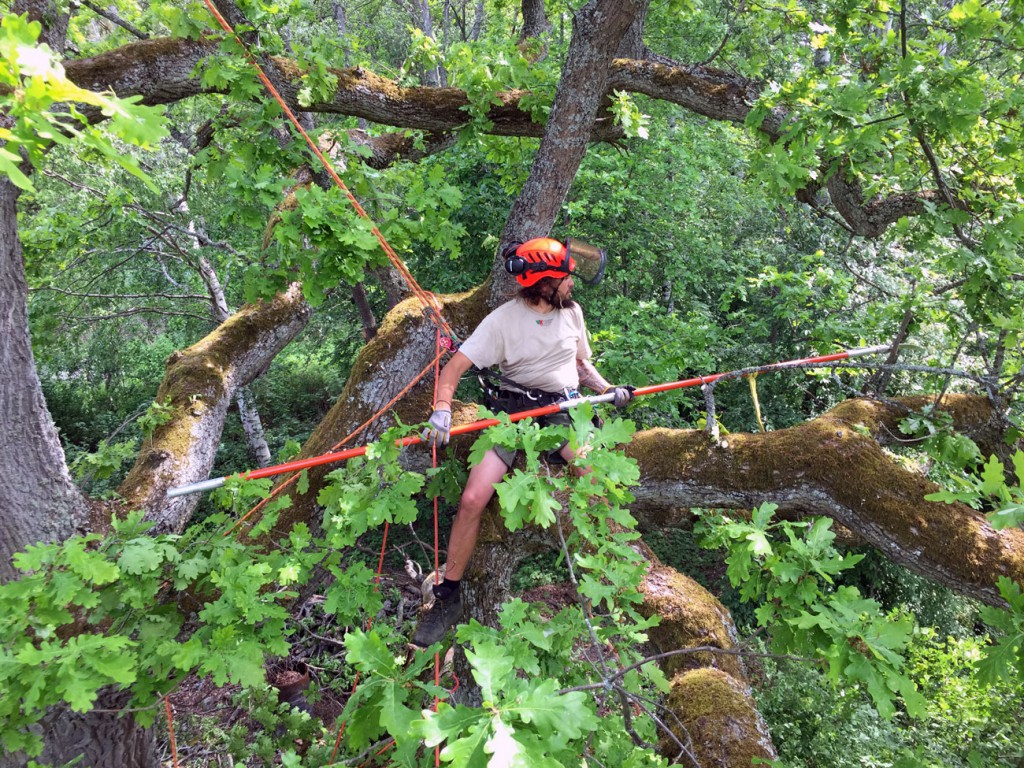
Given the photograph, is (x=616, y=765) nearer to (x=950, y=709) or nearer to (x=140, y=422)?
(x=140, y=422)

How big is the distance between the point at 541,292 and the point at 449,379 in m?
0.71

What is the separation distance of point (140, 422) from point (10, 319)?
41.9 inches

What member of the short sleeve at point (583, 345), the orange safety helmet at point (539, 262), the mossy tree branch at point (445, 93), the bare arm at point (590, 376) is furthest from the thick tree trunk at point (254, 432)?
the orange safety helmet at point (539, 262)

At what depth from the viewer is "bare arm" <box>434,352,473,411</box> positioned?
119 inches

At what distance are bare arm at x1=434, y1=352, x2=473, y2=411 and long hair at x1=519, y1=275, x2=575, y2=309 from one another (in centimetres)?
48

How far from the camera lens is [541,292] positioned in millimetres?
3268

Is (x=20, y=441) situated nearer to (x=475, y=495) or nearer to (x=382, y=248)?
(x=382, y=248)

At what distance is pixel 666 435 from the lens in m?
3.89

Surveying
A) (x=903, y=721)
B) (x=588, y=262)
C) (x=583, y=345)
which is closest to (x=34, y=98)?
(x=588, y=262)

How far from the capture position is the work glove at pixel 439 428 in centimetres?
290

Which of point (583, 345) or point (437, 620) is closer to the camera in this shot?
point (437, 620)

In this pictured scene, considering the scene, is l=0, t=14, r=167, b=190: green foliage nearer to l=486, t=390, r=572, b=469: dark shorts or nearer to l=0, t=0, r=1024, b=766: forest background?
l=0, t=0, r=1024, b=766: forest background

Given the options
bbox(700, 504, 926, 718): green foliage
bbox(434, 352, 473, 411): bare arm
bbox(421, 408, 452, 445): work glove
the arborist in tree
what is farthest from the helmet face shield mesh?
bbox(700, 504, 926, 718): green foliage

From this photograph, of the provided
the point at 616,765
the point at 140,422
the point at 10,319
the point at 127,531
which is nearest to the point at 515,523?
the point at 616,765
